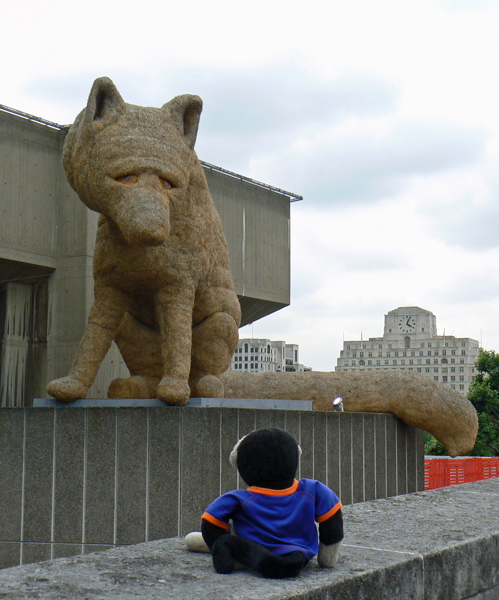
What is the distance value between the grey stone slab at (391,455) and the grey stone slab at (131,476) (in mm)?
3867

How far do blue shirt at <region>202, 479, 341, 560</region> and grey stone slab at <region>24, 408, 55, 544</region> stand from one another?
11.8 ft

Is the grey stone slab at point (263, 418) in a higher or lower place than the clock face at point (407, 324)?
lower

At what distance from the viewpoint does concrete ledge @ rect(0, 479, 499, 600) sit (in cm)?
221

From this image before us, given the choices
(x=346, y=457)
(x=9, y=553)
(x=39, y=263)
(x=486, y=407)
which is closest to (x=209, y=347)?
(x=346, y=457)

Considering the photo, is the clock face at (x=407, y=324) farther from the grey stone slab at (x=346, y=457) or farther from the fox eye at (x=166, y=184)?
the fox eye at (x=166, y=184)

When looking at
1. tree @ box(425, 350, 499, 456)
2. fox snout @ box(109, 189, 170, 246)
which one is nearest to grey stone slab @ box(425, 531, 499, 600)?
fox snout @ box(109, 189, 170, 246)

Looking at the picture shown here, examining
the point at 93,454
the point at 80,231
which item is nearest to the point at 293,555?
the point at 93,454

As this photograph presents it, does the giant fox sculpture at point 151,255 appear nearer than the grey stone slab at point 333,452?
Yes

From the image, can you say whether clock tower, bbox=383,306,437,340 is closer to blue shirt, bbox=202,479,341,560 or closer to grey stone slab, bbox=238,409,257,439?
grey stone slab, bbox=238,409,257,439

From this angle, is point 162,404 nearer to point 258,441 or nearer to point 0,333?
point 258,441

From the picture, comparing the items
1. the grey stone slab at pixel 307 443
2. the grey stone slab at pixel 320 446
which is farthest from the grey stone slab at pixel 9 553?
the grey stone slab at pixel 320 446

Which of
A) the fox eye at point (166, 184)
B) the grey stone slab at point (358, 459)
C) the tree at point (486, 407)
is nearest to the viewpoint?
the fox eye at point (166, 184)

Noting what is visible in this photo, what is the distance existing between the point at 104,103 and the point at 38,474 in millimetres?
3085

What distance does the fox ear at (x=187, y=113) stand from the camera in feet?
21.0
